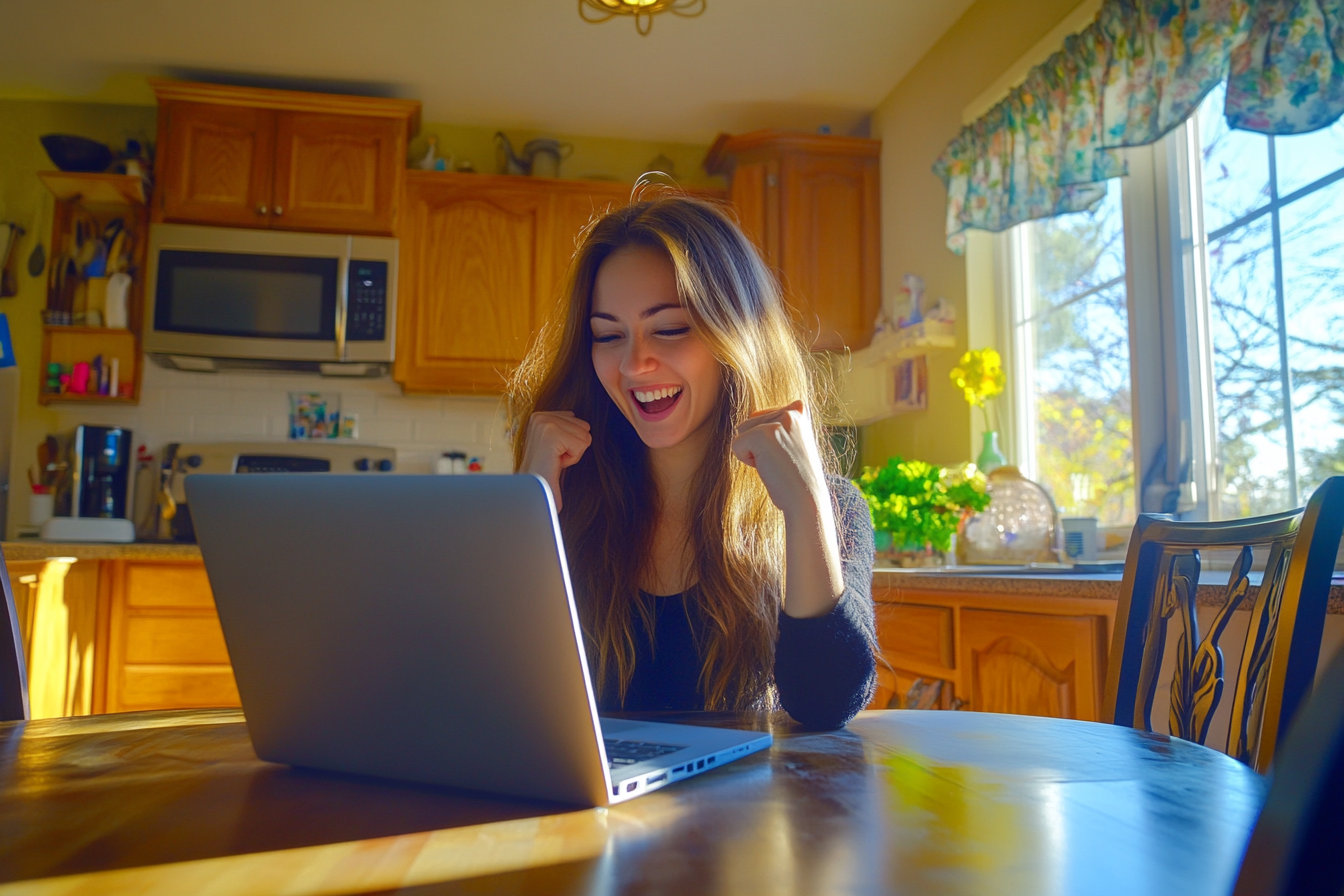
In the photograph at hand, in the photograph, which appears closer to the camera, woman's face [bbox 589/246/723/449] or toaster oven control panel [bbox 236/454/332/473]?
woman's face [bbox 589/246/723/449]

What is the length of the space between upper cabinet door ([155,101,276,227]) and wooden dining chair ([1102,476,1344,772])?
338 centimetres

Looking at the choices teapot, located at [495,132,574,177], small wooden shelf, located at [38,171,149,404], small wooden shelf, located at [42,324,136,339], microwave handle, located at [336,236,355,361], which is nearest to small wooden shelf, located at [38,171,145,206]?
small wooden shelf, located at [38,171,149,404]

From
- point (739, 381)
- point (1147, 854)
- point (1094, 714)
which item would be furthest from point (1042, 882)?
point (1094, 714)

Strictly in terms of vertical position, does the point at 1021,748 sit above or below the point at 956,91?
below

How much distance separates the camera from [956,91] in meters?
3.15

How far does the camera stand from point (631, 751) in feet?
2.10

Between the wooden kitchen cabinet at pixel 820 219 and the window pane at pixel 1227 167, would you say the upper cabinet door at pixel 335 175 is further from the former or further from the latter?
the window pane at pixel 1227 167

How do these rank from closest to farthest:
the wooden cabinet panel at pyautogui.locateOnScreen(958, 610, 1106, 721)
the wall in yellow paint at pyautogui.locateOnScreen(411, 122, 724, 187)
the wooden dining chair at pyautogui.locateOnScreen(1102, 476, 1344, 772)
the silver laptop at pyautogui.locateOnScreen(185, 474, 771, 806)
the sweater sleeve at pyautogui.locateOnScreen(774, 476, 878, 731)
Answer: the silver laptop at pyautogui.locateOnScreen(185, 474, 771, 806) → the wooden dining chair at pyautogui.locateOnScreen(1102, 476, 1344, 772) → the sweater sleeve at pyautogui.locateOnScreen(774, 476, 878, 731) → the wooden cabinet panel at pyautogui.locateOnScreen(958, 610, 1106, 721) → the wall in yellow paint at pyautogui.locateOnScreen(411, 122, 724, 187)

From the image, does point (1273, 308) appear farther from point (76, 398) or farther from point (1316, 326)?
point (76, 398)

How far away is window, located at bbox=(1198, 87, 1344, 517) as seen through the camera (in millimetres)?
1702

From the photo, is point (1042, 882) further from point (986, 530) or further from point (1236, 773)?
point (986, 530)

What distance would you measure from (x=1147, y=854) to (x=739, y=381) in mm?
892

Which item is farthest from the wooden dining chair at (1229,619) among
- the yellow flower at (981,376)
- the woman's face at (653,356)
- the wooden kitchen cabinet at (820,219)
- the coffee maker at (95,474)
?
the coffee maker at (95,474)

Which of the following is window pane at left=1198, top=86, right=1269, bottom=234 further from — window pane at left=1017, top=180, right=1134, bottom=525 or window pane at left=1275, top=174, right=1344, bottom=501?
window pane at left=1017, top=180, right=1134, bottom=525
